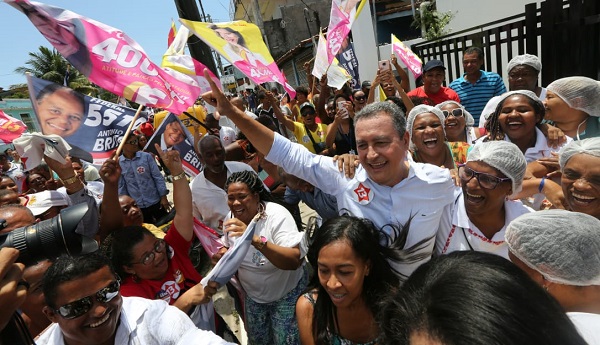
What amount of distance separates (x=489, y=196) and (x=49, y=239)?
1.95 metres

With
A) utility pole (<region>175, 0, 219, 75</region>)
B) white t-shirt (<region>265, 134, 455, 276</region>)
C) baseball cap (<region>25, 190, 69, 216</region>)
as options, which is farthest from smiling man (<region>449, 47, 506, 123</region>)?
baseball cap (<region>25, 190, 69, 216</region>)

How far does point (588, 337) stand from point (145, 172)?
437 centimetres

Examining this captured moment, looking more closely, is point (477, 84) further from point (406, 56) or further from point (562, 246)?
point (562, 246)

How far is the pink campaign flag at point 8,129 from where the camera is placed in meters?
4.52

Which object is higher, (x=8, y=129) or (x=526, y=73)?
(x=8, y=129)

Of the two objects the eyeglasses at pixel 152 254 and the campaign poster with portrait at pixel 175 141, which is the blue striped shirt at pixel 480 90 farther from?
the eyeglasses at pixel 152 254

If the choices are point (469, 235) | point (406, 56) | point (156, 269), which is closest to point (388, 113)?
point (469, 235)

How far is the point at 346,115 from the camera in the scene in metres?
4.44

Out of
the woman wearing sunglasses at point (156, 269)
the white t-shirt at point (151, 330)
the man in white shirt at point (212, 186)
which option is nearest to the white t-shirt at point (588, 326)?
the white t-shirt at point (151, 330)

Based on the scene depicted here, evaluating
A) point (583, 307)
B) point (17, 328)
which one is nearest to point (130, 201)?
point (17, 328)

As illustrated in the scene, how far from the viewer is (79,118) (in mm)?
2629

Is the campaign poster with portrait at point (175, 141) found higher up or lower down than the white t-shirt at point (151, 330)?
higher up

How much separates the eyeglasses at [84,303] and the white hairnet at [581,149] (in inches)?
83.6

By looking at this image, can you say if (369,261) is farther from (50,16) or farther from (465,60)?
(465,60)
